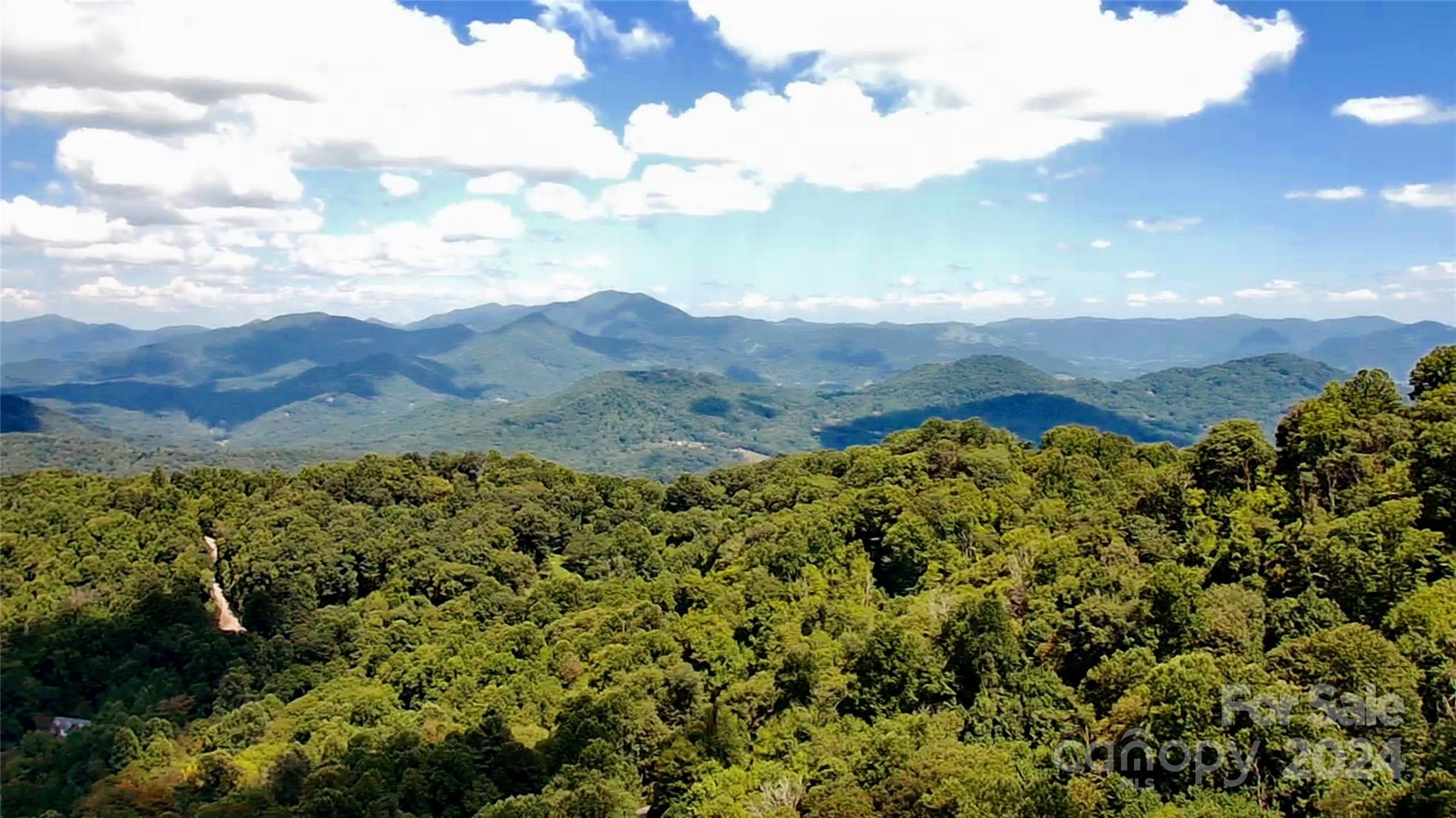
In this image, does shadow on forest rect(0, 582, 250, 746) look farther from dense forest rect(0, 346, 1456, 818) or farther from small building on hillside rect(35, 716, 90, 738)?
small building on hillside rect(35, 716, 90, 738)

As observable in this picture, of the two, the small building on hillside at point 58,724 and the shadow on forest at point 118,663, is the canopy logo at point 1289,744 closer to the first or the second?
the shadow on forest at point 118,663

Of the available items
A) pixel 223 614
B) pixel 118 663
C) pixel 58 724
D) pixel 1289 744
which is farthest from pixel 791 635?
pixel 223 614

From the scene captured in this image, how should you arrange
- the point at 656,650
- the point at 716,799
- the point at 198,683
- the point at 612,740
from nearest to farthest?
the point at 716,799
the point at 612,740
the point at 656,650
the point at 198,683

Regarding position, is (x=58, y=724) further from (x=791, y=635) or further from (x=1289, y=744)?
(x=1289, y=744)

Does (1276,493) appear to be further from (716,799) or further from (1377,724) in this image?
(716,799)

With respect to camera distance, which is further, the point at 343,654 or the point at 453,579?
the point at 453,579

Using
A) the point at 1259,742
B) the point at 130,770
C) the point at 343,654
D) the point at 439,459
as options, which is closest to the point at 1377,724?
the point at 1259,742

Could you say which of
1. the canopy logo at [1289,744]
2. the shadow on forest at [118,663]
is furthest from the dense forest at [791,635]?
the shadow on forest at [118,663]

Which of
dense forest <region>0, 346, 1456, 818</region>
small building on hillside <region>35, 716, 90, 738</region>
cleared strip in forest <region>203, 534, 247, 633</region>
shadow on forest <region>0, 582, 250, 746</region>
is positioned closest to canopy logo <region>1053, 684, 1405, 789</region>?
dense forest <region>0, 346, 1456, 818</region>
